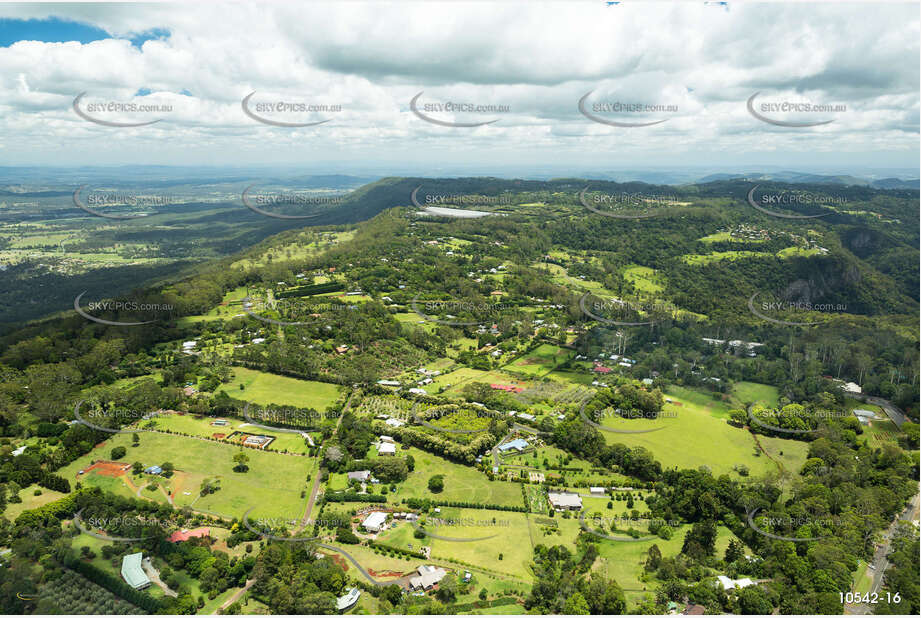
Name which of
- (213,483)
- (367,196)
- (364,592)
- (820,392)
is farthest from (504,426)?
(367,196)

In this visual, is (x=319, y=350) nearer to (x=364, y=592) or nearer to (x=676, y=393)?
(x=364, y=592)

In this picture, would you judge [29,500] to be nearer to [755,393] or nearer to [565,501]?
[565,501]

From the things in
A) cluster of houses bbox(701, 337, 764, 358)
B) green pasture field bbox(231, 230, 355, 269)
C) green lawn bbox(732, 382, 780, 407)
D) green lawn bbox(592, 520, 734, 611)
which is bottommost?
green lawn bbox(592, 520, 734, 611)

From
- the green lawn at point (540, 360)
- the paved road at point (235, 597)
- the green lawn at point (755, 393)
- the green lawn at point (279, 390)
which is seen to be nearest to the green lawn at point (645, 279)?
the green lawn at point (540, 360)

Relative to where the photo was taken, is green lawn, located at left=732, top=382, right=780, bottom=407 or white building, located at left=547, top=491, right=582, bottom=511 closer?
white building, located at left=547, top=491, right=582, bottom=511

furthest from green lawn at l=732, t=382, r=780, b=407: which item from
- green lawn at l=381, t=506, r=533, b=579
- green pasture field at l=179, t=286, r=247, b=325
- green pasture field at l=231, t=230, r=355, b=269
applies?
green pasture field at l=231, t=230, r=355, b=269

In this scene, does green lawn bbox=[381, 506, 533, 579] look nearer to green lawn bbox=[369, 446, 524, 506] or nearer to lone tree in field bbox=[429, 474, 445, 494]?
green lawn bbox=[369, 446, 524, 506]

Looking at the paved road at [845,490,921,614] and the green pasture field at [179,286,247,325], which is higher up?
the green pasture field at [179,286,247,325]

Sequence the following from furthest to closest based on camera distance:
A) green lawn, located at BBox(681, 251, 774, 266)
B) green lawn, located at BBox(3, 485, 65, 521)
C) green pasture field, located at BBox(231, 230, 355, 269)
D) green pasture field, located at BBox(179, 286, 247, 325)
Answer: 1. green lawn, located at BBox(681, 251, 774, 266)
2. green pasture field, located at BBox(231, 230, 355, 269)
3. green pasture field, located at BBox(179, 286, 247, 325)
4. green lawn, located at BBox(3, 485, 65, 521)
